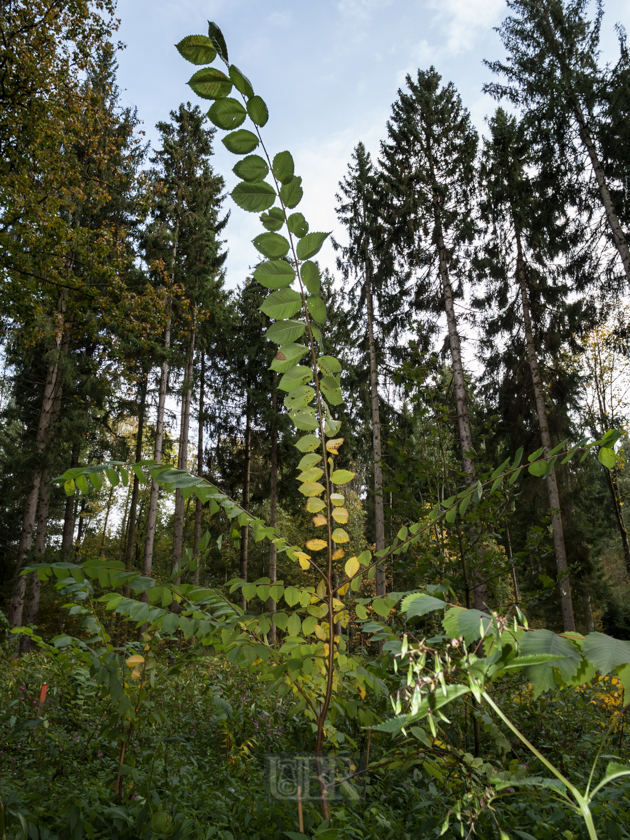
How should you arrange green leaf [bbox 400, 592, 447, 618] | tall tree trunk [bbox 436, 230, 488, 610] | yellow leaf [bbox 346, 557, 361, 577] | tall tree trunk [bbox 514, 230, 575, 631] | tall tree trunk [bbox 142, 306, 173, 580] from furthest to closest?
tall tree trunk [bbox 142, 306, 173, 580]
tall tree trunk [bbox 436, 230, 488, 610]
tall tree trunk [bbox 514, 230, 575, 631]
yellow leaf [bbox 346, 557, 361, 577]
green leaf [bbox 400, 592, 447, 618]

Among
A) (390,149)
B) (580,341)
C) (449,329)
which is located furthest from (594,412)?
(390,149)

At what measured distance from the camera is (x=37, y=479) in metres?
10.6

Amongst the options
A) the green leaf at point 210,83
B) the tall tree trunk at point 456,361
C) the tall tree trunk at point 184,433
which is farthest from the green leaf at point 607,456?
Answer: the tall tree trunk at point 184,433

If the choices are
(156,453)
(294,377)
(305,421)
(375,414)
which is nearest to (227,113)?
(294,377)

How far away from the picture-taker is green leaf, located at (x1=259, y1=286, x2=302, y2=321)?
43.3 inches

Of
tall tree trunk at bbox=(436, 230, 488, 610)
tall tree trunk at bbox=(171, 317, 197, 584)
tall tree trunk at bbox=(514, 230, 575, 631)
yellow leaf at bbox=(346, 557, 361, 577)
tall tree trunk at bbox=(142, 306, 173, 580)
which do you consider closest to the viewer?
yellow leaf at bbox=(346, 557, 361, 577)

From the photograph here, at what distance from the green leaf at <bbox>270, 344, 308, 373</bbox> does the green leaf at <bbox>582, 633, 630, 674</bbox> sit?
32.6 inches

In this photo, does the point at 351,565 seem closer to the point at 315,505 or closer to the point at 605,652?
the point at 315,505

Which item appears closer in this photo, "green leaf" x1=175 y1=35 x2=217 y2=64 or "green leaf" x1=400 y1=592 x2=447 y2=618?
"green leaf" x1=400 y1=592 x2=447 y2=618

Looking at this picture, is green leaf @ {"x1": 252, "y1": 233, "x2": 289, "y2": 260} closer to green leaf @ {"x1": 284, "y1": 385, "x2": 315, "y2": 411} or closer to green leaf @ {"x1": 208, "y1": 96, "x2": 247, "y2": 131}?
green leaf @ {"x1": 208, "y1": 96, "x2": 247, "y2": 131}

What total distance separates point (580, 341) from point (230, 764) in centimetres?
1282

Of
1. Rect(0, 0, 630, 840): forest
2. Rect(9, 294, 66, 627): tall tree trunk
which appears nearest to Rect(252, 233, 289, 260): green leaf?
Rect(0, 0, 630, 840): forest

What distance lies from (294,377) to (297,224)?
367 mm

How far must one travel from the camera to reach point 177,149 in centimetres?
1584
